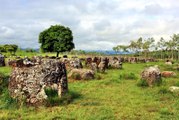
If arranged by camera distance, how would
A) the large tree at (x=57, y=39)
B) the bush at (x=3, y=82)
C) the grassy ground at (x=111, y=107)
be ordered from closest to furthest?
the grassy ground at (x=111, y=107) < the bush at (x=3, y=82) < the large tree at (x=57, y=39)

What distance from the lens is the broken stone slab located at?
1441cm

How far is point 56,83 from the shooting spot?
15867mm

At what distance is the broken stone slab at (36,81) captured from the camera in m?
14.4

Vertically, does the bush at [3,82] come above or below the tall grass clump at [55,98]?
above

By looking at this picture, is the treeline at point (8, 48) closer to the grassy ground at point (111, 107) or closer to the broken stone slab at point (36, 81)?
the grassy ground at point (111, 107)

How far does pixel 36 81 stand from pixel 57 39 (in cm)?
7264

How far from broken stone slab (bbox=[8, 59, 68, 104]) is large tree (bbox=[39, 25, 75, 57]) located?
70673 millimetres

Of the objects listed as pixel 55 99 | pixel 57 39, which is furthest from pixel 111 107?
pixel 57 39

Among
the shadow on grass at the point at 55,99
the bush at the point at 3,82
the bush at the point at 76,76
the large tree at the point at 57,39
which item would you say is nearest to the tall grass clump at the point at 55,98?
the shadow on grass at the point at 55,99

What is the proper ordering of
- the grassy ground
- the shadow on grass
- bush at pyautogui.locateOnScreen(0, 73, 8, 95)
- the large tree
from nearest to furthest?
1. the grassy ground
2. the shadow on grass
3. bush at pyautogui.locateOnScreen(0, 73, 8, 95)
4. the large tree

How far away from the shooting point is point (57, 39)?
3425 inches

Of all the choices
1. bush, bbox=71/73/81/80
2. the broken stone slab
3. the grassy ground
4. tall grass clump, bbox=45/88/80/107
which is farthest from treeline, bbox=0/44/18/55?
tall grass clump, bbox=45/88/80/107

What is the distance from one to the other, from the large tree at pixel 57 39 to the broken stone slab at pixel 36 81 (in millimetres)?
70673

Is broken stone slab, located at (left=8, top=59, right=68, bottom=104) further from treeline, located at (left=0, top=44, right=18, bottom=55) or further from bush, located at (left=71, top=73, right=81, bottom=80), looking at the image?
treeline, located at (left=0, top=44, right=18, bottom=55)
